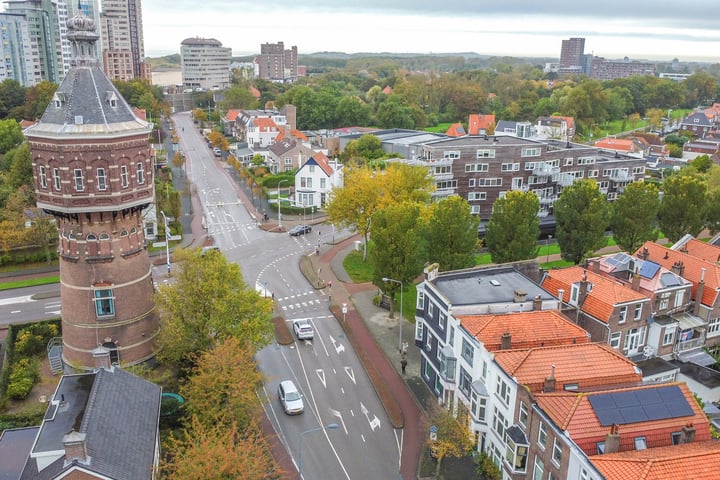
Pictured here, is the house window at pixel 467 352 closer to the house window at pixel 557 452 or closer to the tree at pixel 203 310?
the house window at pixel 557 452

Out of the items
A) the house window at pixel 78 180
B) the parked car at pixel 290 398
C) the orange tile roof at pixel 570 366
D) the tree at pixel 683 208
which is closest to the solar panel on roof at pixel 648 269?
the orange tile roof at pixel 570 366

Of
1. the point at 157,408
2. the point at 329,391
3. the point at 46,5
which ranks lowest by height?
the point at 329,391

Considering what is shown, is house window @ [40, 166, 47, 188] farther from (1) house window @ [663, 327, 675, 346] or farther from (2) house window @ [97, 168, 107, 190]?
(1) house window @ [663, 327, 675, 346]

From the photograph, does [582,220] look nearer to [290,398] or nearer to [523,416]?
[523,416]

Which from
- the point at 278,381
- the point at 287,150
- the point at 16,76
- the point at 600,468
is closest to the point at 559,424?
the point at 600,468

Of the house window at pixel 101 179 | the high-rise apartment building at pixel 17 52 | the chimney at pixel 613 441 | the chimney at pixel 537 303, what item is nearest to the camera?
the chimney at pixel 613 441

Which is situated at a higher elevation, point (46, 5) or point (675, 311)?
point (46, 5)

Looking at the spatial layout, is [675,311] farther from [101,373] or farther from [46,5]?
[46,5]
